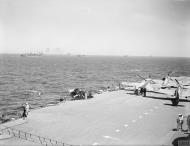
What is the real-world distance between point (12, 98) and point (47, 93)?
49.6ft

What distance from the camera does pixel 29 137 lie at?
28.5 meters

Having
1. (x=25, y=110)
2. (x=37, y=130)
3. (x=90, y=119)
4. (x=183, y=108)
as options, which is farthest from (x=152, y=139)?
(x=183, y=108)

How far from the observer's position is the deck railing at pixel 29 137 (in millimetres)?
26891

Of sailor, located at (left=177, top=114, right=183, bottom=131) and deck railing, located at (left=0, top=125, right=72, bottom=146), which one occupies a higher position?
sailor, located at (left=177, top=114, right=183, bottom=131)

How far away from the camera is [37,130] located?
31.2m

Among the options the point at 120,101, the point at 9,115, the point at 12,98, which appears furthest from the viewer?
the point at 12,98

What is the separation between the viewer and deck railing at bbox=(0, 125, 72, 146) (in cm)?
2689

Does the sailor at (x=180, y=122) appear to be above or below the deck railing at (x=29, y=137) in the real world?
above

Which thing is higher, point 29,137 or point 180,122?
point 180,122

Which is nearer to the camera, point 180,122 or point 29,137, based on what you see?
point 29,137

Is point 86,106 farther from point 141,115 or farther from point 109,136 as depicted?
point 109,136

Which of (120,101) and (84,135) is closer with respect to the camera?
(84,135)

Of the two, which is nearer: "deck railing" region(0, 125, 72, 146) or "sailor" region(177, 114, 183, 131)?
"deck railing" region(0, 125, 72, 146)

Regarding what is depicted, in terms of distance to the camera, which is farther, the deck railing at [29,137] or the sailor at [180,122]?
the sailor at [180,122]
